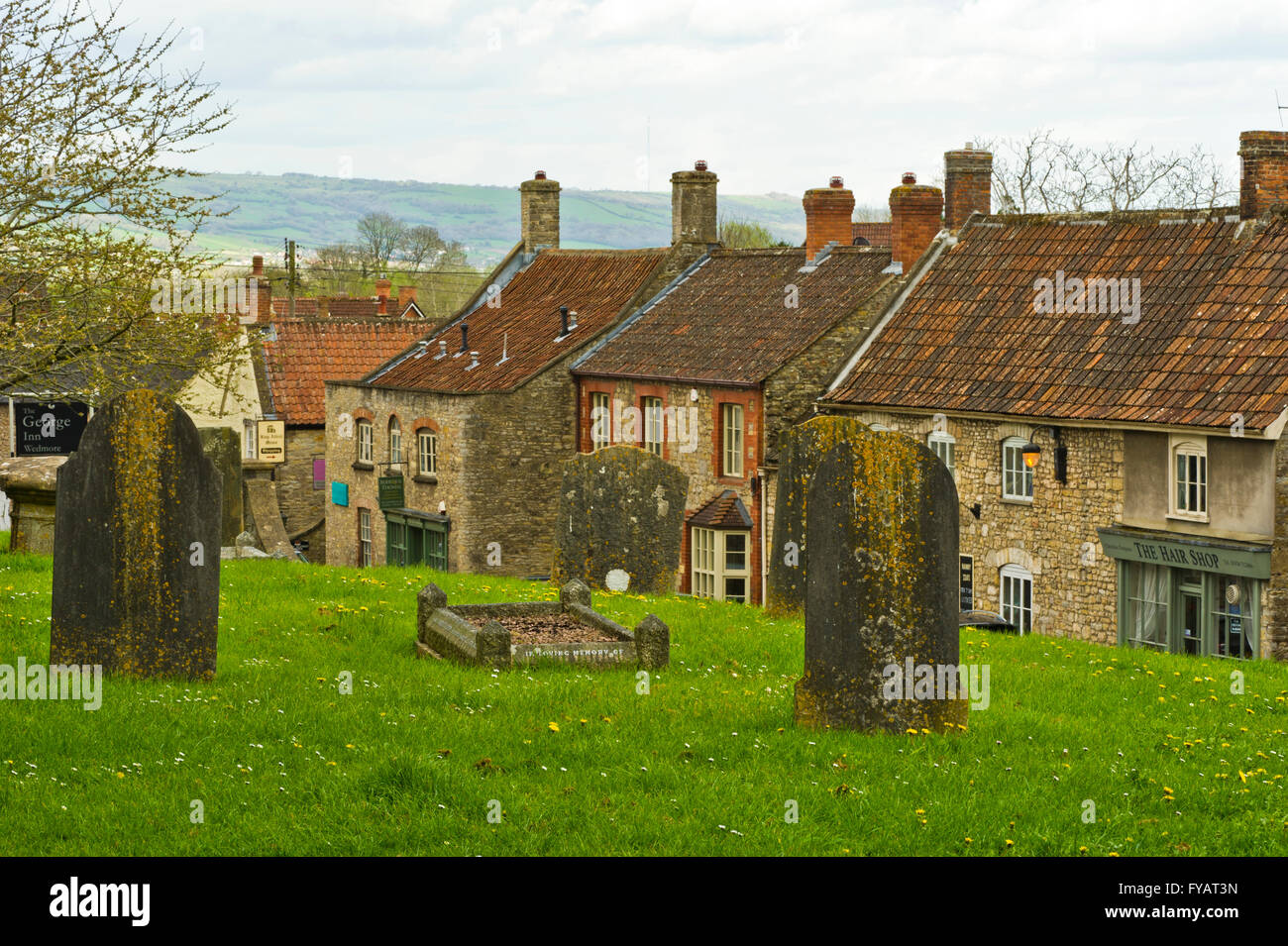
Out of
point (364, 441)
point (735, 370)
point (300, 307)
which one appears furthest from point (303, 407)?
point (300, 307)

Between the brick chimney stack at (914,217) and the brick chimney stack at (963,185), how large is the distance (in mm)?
341

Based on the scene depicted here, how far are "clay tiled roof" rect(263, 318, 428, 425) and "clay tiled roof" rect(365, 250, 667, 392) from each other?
130 inches

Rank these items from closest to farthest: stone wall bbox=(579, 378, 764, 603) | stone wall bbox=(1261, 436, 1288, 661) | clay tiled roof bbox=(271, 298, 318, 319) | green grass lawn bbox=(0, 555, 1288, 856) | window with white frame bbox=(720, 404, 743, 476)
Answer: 1. green grass lawn bbox=(0, 555, 1288, 856)
2. stone wall bbox=(1261, 436, 1288, 661)
3. stone wall bbox=(579, 378, 764, 603)
4. window with white frame bbox=(720, 404, 743, 476)
5. clay tiled roof bbox=(271, 298, 318, 319)

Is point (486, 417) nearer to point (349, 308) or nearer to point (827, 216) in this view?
point (827, 216)

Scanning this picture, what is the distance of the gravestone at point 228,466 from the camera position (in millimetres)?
27047

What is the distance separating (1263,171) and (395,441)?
24687 mm

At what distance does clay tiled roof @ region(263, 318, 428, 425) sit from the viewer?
167 feet

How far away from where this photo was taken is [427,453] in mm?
44344

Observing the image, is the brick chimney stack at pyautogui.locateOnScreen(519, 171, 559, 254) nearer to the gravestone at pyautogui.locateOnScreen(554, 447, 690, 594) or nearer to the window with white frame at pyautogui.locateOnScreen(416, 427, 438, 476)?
the window with white frame at pyautogui.locateOnScreen(416, 427, 438, 476)

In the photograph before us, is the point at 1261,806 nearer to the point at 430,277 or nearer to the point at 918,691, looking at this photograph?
the point at 918,691

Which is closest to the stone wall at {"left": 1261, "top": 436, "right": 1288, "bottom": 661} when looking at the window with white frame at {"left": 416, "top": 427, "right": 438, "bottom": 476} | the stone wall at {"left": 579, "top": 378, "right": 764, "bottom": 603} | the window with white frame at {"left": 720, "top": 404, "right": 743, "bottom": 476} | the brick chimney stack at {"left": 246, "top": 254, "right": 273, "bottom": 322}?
the stone wall at {"left": 579, "top": 378, "right": 764, "bottom": 603}

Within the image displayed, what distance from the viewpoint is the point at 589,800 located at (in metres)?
10.8

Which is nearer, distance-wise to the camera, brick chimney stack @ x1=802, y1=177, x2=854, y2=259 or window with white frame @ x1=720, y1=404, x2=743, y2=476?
window with white frame @ x1=720, y1=404, x2=743, y2=476
